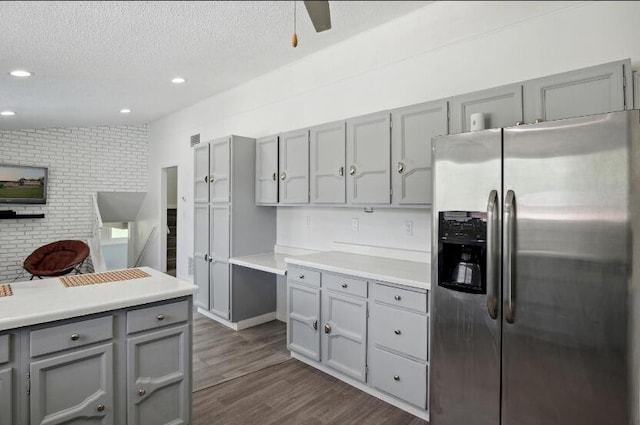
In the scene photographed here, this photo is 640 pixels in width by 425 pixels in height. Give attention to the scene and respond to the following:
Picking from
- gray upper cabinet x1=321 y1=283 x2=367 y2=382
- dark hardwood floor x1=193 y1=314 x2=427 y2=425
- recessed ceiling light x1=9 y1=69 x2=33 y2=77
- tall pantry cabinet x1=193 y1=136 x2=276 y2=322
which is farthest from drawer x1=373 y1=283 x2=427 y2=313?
recessed ceiling light x1=9 y1=69 x2=33 y2=77

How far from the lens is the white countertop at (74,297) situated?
1.50 metres

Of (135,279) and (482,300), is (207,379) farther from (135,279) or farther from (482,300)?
(482,300)

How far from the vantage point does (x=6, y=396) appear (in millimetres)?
1465

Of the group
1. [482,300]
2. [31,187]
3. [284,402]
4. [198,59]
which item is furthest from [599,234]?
[31,187]

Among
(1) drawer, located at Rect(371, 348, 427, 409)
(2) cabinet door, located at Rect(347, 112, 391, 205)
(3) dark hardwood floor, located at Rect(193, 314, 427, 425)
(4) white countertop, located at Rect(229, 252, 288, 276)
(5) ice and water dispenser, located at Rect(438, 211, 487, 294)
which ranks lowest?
(3) dark hardwood floor, located at Rect(193, 314, 427, 425)

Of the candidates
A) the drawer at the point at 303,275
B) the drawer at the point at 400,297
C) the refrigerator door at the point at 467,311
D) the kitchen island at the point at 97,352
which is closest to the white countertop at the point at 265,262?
the drawer at the point at 303,275

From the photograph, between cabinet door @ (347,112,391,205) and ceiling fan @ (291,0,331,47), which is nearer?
ceiling fan @ (291,0,331,47)

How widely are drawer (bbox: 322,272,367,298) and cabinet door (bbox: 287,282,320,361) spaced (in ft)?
0.46

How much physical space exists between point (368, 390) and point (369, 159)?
1708mm

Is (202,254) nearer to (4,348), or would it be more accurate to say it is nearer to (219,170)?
(219,170)

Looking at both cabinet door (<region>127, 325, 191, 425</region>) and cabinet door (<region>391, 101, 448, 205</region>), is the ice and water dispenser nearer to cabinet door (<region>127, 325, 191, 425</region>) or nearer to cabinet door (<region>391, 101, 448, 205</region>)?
cabinet door (<region>391, 101, 448, 205</region>)

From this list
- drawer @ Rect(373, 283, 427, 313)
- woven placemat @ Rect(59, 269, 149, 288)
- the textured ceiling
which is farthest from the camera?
drawer @ Rect(373, 283, 427, 313)

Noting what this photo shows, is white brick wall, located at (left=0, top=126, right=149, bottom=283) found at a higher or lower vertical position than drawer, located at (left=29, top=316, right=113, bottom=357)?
higher

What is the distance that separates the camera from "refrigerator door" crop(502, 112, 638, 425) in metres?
1.44
